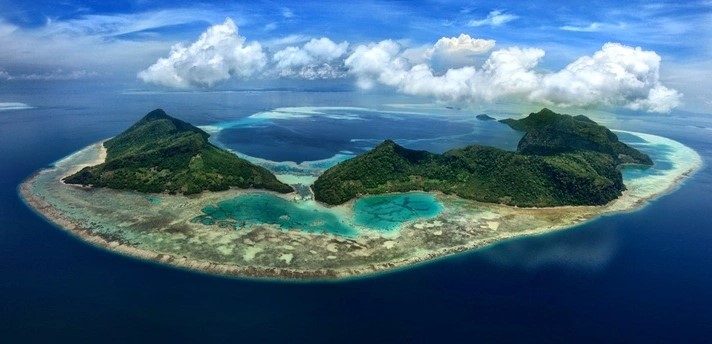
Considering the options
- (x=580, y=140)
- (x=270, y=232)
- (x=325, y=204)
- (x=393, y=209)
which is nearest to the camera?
(x=270, y=232)

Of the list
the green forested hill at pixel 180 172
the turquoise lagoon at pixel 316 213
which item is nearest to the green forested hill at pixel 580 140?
the turquoise lagoon at pixel 316 213

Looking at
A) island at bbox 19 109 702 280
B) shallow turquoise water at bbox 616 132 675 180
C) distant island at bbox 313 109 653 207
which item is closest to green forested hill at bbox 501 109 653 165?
shallow turquoise water at bbox 616 132 675 180

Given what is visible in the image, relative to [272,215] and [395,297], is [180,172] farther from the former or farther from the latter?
[395,297]

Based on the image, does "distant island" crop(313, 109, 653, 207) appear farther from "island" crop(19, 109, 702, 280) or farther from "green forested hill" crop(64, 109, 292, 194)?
"green forested hill" crop(64, 109, 292, 194)

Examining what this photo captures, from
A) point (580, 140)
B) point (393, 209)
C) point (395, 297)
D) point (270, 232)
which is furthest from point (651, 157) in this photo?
point (270, 232)

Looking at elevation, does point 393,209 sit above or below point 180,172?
below

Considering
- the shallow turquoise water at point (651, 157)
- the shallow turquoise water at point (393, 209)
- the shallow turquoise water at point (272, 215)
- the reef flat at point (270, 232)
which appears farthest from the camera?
the shallow turquoise water at point (651, 157)

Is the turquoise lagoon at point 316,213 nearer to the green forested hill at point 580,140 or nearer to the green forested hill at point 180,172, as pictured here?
the green forested hill at point 180,172
